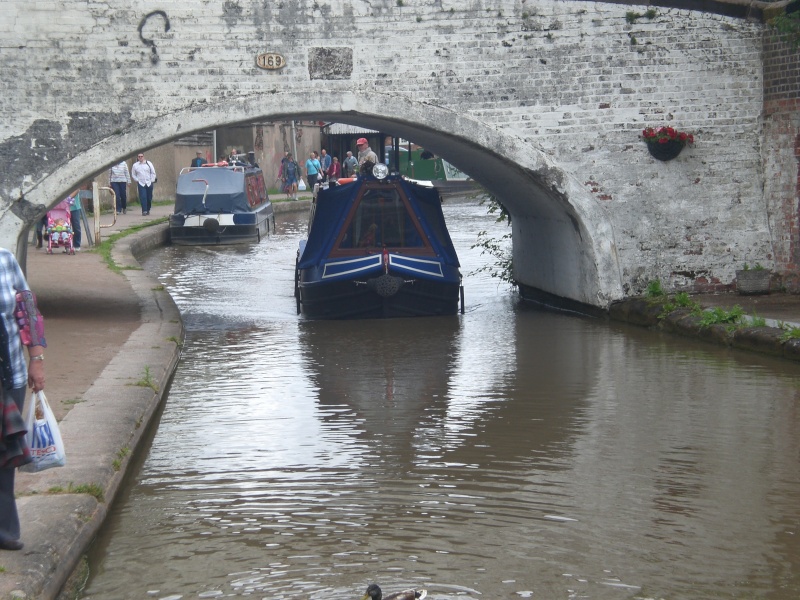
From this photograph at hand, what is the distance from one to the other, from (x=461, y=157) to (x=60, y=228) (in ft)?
23.0

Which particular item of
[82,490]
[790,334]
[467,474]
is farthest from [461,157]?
[82,490]

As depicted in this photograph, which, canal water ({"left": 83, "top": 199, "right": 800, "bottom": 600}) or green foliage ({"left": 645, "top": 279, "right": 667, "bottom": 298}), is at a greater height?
green foliage ({"left": 645, "top": 279, "right": 667, "bottom": 298})

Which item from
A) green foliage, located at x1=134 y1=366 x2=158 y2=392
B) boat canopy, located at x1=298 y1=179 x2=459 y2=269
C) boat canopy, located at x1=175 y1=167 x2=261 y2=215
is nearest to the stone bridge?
boat canopy, located at x1=298 y1=179 x2=459 y2=269

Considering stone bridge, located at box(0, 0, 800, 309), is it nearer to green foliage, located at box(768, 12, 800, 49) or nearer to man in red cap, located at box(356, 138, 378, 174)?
green foliage, located at box(768, 12, 800, 49)

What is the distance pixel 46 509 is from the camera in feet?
17.4

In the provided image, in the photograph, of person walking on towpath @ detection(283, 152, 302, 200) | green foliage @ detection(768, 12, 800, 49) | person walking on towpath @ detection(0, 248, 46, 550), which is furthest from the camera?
person walking on towpath @ detection(283, 152, 302, 200)

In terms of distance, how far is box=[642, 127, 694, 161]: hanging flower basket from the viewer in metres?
12.3

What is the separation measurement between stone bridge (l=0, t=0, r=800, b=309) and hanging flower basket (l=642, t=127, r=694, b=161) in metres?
0.12

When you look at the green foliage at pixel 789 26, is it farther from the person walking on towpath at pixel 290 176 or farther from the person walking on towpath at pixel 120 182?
the person walking on towpath at pixel 290 176

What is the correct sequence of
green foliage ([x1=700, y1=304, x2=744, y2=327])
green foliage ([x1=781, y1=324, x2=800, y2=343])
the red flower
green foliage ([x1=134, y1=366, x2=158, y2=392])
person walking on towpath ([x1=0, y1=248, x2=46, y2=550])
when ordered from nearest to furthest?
1. person walking on towpath ([x1=0, y1=248, x2=46, y2=550])
2. green foliage ([x1=134, y1=366, x2=158, y2=392])
3. green foliage ([x1=781, y1=324, x2=800, y2=343])
4. green foliage ([x1=700, y1=304, x2=744, y2=327])
5. the red flower

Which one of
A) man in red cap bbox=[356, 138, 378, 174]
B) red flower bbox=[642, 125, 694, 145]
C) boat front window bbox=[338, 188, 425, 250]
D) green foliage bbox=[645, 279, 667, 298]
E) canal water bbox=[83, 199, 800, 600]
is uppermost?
red flower bbox=[642, 125, 694, 145]

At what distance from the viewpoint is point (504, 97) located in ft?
39.8

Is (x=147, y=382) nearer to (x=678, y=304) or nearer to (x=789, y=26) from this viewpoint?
(x=678, y=304)

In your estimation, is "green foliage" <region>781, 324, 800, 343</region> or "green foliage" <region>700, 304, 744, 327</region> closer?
"green foliage" <region>781, 324, 800, 343</region>
